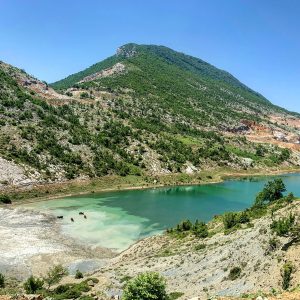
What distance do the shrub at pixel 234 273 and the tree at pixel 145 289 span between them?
36.1ft

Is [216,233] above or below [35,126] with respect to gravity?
below

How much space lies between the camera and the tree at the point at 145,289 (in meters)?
27.8

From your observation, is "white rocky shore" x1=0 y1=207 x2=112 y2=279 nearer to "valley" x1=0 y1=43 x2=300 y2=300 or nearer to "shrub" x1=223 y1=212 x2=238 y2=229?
"valley" x1=0 y1=43 x2=300 y2=300

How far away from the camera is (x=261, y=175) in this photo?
514 ft

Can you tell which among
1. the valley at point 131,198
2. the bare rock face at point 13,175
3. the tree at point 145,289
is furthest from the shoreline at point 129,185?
the tree at point 145,289

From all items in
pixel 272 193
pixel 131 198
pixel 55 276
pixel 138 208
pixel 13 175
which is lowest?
pixel 55 276

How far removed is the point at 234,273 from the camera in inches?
1500

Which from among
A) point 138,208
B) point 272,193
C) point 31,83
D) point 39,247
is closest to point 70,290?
point 39,247

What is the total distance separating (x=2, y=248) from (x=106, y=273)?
19314mm

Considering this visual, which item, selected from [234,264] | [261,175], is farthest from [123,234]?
[261,175]

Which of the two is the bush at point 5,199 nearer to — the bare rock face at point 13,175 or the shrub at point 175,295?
the bare rock face at point 13,175

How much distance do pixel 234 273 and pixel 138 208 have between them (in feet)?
172

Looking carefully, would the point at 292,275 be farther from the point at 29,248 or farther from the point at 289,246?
the point at 29,248

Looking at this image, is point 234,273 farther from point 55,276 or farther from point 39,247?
point 39,247
